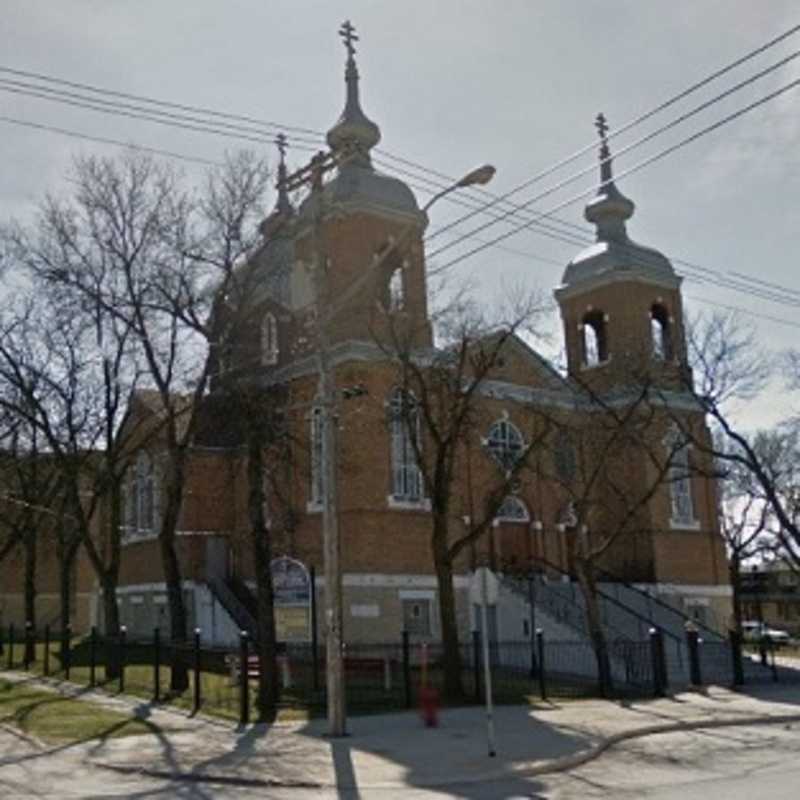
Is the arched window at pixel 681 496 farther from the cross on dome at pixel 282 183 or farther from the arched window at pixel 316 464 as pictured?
the cross on dome at pixel 282 183

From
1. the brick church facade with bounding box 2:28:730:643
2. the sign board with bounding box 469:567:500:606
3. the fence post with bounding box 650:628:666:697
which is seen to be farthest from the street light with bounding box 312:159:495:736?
the fence post with bounding box 650:628:666:697

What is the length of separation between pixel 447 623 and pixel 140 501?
20.6 m

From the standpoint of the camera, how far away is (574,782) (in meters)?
13.4

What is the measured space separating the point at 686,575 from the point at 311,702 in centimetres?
2028

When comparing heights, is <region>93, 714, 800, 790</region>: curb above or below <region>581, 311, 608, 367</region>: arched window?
below

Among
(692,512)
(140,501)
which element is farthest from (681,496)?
(140,501)

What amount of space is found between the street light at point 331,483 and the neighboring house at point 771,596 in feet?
220

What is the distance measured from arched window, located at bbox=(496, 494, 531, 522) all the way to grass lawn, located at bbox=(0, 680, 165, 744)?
1645cm

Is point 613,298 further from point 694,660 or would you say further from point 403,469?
point 694,660

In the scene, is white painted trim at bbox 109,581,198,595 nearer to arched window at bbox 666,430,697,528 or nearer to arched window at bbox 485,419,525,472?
arched window at bbox 485,419,525,472

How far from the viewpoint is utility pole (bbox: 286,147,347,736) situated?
16344 millimetres

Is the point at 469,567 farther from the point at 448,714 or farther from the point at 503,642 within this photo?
the point at 448,714

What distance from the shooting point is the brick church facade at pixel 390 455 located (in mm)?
27750

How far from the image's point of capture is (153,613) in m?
37.5
